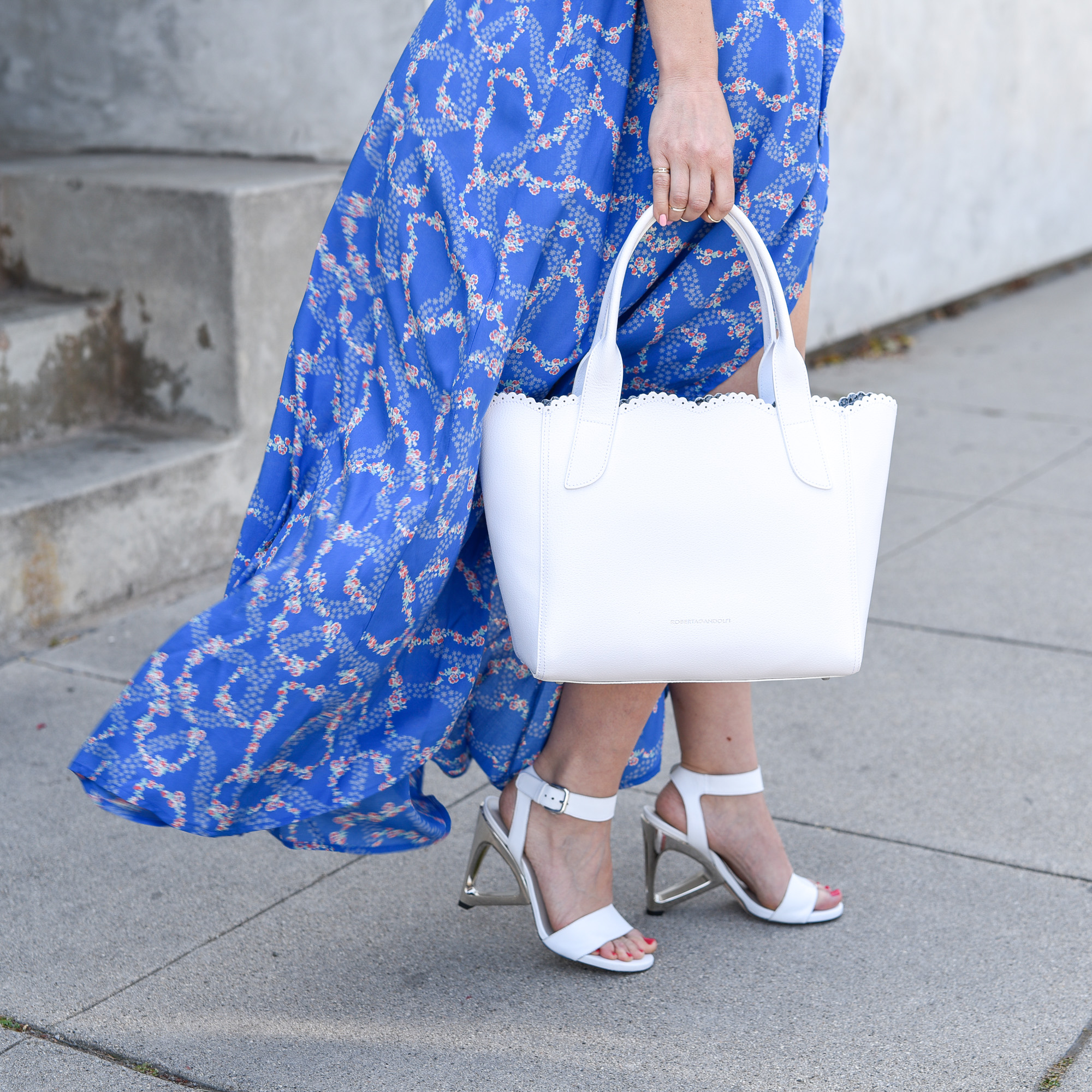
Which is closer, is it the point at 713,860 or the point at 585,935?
the point at 585,935

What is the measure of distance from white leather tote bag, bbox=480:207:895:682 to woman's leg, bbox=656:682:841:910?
0.42m

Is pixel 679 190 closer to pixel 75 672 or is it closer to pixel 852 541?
pixel 852 541

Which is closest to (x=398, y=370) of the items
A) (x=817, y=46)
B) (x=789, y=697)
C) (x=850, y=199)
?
A: (x=817, y=46)

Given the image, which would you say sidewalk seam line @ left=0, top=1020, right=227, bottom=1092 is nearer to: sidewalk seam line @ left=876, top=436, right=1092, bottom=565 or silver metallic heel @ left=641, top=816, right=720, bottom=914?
silver metallic heel @ left=641, top=816, right=720, bottom=914

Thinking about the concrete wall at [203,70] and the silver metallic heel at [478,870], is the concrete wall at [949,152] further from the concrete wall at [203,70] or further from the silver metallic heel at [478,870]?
the silver metallic heel at [478,870]

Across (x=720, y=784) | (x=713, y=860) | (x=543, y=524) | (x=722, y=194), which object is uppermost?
(x=722, y=194)

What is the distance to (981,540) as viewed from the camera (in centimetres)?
394

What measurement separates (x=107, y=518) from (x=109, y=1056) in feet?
5.66

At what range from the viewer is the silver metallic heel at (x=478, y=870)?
6.73 ft

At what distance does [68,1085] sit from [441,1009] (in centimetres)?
47

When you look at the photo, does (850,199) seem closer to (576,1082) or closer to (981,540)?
(981,540)

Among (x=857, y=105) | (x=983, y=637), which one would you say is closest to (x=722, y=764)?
(x=983, y=637)

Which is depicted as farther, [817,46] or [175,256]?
[175,256]

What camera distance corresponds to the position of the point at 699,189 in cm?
169
